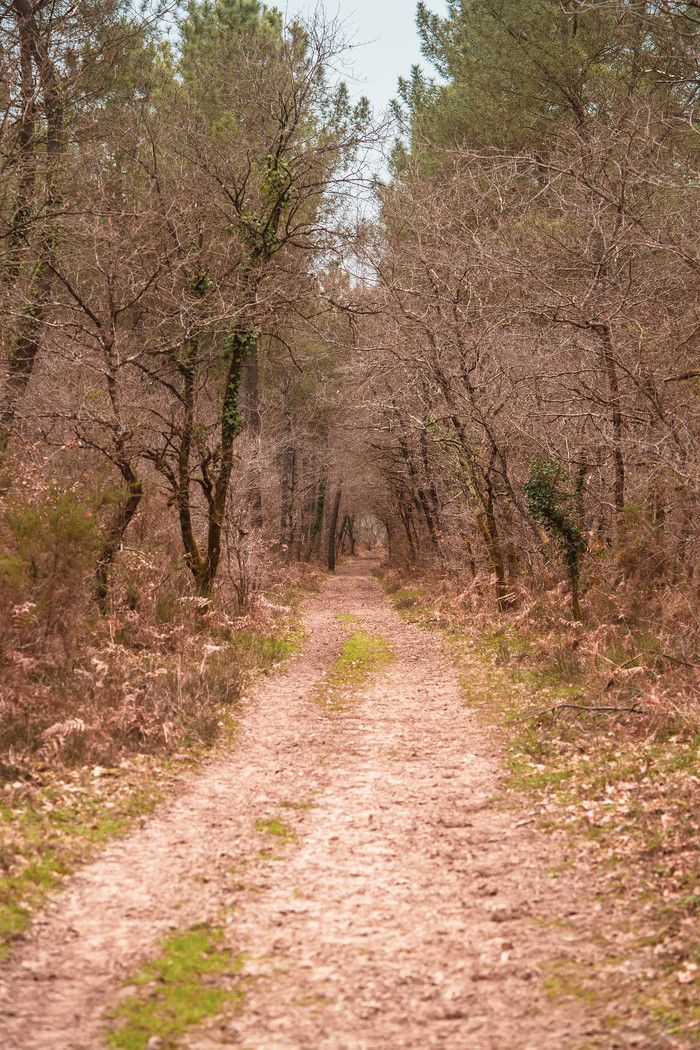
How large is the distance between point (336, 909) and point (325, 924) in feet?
0.81

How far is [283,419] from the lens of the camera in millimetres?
35750

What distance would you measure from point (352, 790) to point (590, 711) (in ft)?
9.23

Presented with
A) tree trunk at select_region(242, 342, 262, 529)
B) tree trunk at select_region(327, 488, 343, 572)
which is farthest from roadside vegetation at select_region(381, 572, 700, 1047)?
tree trunk at select_region(327, 488, 343, 572)

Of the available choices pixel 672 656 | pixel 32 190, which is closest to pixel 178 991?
pixel 672 656

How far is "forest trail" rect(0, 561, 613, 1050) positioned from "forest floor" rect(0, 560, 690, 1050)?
0.02 metres

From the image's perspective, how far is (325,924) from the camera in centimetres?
587

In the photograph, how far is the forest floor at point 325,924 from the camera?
4602 mm

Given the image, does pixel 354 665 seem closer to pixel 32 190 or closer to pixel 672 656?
pixel 672 656

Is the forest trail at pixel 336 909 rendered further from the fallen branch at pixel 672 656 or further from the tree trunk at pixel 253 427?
the tree trunk at pixel 253 427

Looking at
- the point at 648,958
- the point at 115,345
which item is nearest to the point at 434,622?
the point at 115,345

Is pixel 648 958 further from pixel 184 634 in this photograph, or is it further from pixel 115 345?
pixel 115 345

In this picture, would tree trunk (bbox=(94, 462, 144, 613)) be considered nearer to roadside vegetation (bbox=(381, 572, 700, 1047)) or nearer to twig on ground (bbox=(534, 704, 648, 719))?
roadside vegetation (bbox=(381, 572, 700, 1047))

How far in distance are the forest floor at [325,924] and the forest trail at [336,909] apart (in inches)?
0.6

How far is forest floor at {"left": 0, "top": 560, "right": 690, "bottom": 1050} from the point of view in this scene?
4.60 m
